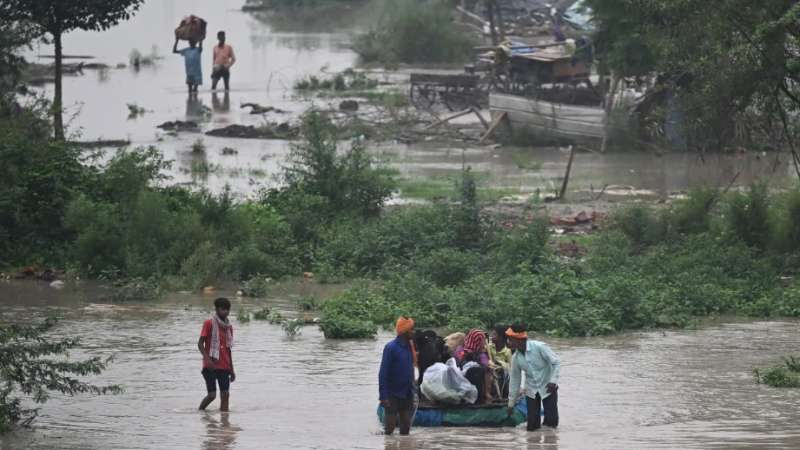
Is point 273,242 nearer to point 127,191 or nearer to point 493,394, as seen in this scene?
point 127,191

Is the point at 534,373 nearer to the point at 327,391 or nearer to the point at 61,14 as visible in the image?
the point at 327,391

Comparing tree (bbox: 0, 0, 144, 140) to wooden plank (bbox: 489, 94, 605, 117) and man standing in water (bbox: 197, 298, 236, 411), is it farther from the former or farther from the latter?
man standing in water (bbox: 197, 298, 236, 411)

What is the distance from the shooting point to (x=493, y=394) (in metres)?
12.6

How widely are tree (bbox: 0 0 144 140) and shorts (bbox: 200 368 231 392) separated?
496 inches

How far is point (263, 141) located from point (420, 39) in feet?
53.1

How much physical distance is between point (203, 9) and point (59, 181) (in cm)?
5129

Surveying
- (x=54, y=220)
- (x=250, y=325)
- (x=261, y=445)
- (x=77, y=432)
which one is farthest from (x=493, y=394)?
(x=54, y=220)

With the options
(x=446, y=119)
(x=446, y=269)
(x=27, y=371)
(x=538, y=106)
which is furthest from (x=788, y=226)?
(x=446, y=119)

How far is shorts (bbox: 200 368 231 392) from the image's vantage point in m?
12.6

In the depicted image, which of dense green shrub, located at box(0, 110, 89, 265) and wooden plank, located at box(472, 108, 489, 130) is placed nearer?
dense green shrub, located at box(0, 110, 89, 265)

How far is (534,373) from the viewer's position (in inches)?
463

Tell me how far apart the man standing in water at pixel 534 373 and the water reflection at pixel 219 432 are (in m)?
2.28

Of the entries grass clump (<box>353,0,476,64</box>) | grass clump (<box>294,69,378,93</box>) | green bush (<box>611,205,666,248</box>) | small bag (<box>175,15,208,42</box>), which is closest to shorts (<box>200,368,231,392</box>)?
green bush (<box>611,205,666,248</box>)

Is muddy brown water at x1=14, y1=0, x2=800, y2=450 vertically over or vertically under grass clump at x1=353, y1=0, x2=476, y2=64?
under
